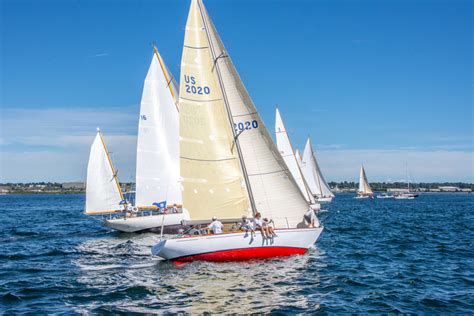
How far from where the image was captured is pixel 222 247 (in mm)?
23328

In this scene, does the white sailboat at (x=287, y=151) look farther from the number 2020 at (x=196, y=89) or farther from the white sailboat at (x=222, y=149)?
the number 2020 at (x=196, y=89)

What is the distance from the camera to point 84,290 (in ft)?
62.2

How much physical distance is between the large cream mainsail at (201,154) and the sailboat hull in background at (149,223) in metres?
13.0

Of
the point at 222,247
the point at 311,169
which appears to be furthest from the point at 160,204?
the point at 311,169

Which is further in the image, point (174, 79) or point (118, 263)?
point (174, 79)

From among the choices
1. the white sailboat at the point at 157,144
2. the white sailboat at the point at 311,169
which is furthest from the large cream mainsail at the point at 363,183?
the white sailboat at the point at 157,144

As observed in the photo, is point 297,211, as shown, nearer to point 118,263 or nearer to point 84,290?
point 118,263

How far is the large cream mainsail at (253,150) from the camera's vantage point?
2553 centimetres

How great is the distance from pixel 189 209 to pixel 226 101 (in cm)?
582

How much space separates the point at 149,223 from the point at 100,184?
6788 mm

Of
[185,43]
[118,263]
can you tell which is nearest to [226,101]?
[185,43]

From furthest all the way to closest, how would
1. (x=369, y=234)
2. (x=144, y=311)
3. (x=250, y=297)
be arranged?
(x=369, y=234) < (x=250, y=297) < (x=144, y=311)

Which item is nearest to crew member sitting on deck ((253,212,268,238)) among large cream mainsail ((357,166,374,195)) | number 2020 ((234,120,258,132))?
number 2020 ((234,120,258,132))

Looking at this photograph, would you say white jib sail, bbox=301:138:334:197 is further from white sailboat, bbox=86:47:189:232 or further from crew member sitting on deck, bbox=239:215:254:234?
crew member sitting on deck, bbox=239:215:254:234
